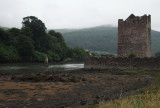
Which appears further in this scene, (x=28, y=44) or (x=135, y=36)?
(x=28, y=44)

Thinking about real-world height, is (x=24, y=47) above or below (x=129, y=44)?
above

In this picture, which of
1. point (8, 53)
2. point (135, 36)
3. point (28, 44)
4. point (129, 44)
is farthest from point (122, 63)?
point (28, 44)

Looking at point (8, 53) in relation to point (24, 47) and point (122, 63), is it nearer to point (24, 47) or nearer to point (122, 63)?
point (24, 47)

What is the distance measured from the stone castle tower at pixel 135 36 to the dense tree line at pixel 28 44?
3780 centimetres

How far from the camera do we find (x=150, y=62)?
1390 inches

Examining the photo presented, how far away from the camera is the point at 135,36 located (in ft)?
145

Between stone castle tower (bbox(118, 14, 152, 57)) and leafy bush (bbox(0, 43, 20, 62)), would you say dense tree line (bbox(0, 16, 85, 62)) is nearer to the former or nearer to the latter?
leafy bush (bbox(0, 43, 20, 62))

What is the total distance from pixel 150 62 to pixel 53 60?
6238 centimetres

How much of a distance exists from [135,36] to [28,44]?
42.4 metres

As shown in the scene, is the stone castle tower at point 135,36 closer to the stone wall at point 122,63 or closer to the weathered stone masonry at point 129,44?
the weathered stone masonry at point 129,44

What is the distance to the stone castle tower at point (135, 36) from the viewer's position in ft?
143

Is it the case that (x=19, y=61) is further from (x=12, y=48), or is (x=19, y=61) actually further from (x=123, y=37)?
(x=123, y=37)

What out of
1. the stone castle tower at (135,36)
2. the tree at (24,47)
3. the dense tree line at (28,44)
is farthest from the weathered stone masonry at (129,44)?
the tree at (24,47)

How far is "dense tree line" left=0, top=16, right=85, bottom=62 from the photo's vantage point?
71.9 m
